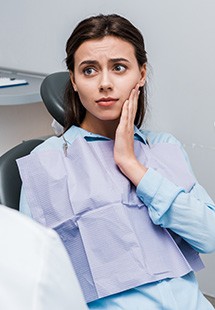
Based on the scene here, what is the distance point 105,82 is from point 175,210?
32cm

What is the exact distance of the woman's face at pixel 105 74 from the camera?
3.78 feet

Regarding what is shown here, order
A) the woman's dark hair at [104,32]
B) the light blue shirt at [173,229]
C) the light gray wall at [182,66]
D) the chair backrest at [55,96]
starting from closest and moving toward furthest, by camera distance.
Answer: the light blue shirt at [173,229]
the woman's dark hair at [104,32]
the chair backrest at [55,96]
the light gray wall at [182,66]

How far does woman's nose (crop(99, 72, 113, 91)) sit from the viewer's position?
1.13 meters

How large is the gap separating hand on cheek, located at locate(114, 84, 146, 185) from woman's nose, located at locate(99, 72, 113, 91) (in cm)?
6

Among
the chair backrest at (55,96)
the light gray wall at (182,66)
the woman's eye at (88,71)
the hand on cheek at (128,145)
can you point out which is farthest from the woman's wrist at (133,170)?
the light gray wall at (182,66)

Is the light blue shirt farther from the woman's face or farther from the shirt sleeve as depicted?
the woman's face

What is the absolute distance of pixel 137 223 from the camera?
3.66ft

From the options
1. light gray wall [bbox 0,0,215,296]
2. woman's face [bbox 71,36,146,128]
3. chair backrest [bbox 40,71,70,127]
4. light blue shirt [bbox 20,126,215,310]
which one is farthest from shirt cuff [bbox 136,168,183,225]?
light gray wall [bbox 0,0,215,296]

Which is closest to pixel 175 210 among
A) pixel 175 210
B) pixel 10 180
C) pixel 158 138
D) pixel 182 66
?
pixel 175 210

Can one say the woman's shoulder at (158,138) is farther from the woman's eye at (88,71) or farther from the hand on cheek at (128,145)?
the woman's eye at (88,71)

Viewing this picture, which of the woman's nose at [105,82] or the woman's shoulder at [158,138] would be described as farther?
the woman's shoulder at [158,138]

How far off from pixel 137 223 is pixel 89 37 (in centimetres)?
43

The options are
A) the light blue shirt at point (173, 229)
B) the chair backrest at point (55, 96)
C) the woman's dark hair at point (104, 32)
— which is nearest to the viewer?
the light blue shirt at point (173, 229)

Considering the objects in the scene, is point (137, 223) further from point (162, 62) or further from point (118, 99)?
point (162, 62)
